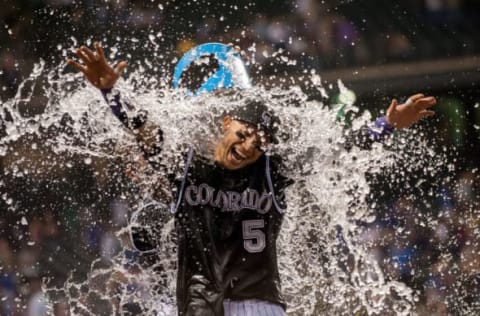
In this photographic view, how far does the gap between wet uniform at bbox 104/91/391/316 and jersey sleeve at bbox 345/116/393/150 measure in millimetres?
610

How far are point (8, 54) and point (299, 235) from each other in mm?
4372

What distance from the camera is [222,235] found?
2955mm

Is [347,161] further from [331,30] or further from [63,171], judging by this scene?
[331,30]

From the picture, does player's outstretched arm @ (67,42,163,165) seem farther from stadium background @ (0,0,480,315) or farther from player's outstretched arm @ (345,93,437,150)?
stadium background @ (0,0,480,315)

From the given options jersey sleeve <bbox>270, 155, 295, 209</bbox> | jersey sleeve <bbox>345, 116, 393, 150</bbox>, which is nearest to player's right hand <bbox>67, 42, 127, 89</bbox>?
jersey sleeve <bbox>270, 155, 295, 209</bbox>

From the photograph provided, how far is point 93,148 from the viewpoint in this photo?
5809 mm

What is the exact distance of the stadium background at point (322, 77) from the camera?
19.8 ft

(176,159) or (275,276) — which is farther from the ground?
(176,159)

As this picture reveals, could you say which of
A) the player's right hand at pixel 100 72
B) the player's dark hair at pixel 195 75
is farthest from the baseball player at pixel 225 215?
the player's dark hair at pixel 195 75

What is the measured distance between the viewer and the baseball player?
294 cm

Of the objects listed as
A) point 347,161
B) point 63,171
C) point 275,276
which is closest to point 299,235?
point 347,161

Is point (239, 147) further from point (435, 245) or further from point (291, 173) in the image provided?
point (435, 245)

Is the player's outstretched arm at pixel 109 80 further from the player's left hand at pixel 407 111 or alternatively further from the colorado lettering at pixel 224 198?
the player's left hand at pixel 407 111

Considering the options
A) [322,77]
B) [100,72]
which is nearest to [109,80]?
[100,72]
